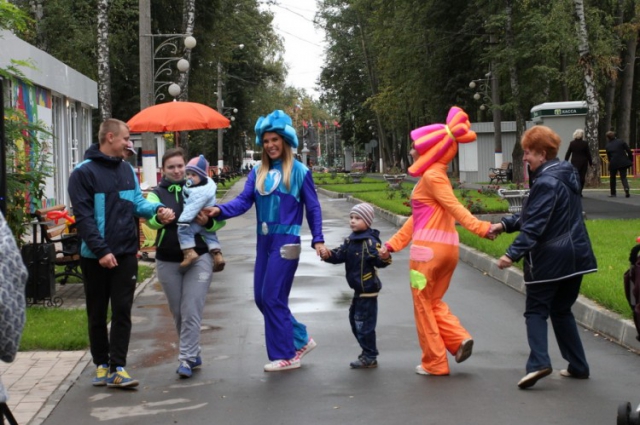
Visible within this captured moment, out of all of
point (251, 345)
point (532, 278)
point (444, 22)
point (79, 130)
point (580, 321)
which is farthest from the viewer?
point (444, 22)

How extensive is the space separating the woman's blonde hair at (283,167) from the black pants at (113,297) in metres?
1.12

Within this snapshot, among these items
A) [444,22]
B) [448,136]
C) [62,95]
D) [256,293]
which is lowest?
[256,293]

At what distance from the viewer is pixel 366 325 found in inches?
306

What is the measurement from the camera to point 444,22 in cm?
4750

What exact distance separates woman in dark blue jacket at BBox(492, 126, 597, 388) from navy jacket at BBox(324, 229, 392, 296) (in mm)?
1012

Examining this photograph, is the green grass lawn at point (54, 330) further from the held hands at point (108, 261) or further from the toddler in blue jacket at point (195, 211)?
the held hands at point (108, 261)

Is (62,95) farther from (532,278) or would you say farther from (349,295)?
(532,278)

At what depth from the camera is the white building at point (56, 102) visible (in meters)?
20.2

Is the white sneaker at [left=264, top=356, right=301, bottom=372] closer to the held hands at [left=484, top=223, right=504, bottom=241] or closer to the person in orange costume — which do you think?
the person in orange costume

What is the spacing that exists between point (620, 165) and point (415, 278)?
20040 millimetres

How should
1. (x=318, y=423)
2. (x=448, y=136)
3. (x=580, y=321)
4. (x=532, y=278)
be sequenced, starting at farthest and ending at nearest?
(x=580, y=321) < (x=448, y=136) < (x=532, y=278) < (x=318, y=423)

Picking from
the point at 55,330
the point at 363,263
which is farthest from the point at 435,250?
the point at 55,330

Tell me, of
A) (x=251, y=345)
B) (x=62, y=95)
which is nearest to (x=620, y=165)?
(x=62, y=95)

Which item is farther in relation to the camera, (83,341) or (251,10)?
(251,10)
